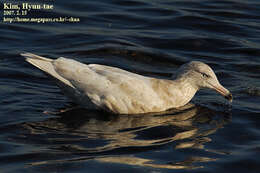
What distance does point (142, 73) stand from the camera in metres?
12.0

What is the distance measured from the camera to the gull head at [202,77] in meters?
10.2

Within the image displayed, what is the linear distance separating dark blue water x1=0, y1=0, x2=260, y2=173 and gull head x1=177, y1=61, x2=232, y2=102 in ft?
1.27

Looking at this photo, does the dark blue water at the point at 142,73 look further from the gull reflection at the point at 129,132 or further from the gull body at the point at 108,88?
the gull body at the point at 108,88

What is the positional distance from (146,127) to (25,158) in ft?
7.20

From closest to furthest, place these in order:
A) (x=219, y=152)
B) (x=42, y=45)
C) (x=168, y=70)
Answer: (x=219, y=152) < (x=168, y=70) < (x=42, y=45)

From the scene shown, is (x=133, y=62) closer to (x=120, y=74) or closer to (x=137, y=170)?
(x=120, y=74)

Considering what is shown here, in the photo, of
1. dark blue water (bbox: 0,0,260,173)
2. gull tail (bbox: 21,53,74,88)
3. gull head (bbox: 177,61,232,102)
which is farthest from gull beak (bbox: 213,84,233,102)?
gull tail (bbox: 21,53,74,88)

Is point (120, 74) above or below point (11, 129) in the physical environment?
above

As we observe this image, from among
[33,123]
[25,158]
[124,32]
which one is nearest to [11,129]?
[33,123]

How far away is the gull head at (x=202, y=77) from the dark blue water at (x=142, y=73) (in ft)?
1.27

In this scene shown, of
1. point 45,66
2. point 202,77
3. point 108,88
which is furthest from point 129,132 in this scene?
point 202,77

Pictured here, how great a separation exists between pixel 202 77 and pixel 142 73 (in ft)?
6.81

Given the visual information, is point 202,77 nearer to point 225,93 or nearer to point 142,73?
point 225,93

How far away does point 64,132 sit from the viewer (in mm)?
8766
